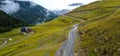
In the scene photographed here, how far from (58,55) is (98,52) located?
2532cm

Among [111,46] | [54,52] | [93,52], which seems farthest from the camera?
[54,52]

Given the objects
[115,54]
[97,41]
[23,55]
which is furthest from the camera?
[23,55]

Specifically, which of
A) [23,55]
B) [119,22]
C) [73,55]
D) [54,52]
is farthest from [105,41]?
[23,55]

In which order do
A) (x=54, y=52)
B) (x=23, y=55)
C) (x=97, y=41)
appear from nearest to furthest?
1. (x=97, y=41)
2. (x=54, y=52)
3. (x=23, y=55)

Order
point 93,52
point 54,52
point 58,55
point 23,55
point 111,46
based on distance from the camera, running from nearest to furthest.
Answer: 1. point 111,46
2. point 93,52
3. point 58,55
4. point 54,52
5. point 23,55

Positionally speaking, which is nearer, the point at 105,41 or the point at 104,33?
the point at 105,41

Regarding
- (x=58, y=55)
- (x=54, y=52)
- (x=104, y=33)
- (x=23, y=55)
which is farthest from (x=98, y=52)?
(x=23, y=55)

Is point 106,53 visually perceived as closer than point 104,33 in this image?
Yes

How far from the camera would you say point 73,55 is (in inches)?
3954

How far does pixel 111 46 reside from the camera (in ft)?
278

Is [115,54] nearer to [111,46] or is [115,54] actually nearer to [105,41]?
[111,46]

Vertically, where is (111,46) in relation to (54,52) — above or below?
above

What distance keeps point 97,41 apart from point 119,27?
10285 millimetres

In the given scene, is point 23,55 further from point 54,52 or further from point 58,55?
point 58,55
